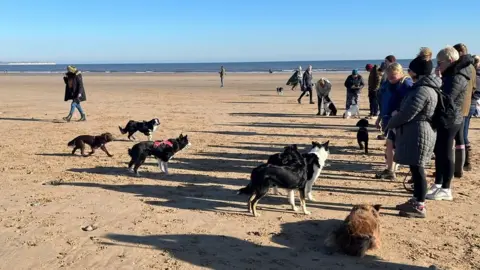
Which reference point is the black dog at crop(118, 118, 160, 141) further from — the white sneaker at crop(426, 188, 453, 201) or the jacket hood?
the jacket hood

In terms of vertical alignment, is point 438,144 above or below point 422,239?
above

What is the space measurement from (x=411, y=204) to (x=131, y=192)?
412 cm

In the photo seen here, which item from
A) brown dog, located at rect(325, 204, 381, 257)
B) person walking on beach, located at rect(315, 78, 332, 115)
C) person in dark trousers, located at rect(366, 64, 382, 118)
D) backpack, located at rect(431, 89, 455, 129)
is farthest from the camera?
person walking on beach, located at rect(315, 78, 332, 115)

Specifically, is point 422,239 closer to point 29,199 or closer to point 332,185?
point 332,185

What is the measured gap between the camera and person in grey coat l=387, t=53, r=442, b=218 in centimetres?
516

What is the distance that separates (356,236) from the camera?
448 cm

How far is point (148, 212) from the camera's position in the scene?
587 centimetres

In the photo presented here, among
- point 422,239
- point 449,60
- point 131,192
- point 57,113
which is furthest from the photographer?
point 57,113

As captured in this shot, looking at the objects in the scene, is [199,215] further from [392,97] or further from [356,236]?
[392,97]

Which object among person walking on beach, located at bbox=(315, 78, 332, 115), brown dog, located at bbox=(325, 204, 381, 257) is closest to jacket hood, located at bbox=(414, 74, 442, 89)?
brown dog, located at bbox=(325, 204, 381, 257)

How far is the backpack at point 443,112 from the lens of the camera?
536cm

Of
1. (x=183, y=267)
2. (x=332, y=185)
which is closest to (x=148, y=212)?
(x=183, y=267)

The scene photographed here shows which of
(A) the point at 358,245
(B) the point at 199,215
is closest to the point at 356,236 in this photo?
(A) the point at 358,245

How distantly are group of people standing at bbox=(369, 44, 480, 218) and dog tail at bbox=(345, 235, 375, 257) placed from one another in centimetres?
141
